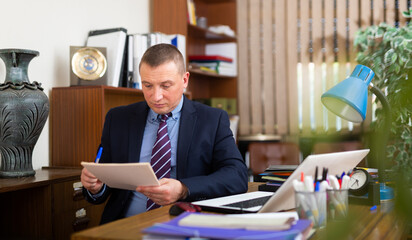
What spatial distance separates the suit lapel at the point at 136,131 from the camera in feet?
6.38

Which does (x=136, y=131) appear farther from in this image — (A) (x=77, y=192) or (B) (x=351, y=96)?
(B) (x=351, y=96)

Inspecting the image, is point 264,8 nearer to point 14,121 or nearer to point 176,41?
point 176,41

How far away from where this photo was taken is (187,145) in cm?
195

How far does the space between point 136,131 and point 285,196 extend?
884mm

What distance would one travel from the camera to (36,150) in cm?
278

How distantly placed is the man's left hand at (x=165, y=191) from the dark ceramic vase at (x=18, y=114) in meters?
1.07

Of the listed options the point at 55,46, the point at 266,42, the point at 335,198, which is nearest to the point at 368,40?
the point at 266,42

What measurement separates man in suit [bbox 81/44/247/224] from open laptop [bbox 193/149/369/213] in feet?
1.00

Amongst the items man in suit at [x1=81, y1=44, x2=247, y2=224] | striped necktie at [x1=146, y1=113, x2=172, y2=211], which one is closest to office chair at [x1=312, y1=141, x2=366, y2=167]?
man in suit at [x1=81, y1=44, x2=247, y2=224]

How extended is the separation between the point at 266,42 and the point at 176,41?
152 cm

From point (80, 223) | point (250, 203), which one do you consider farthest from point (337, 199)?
point (80, 223)

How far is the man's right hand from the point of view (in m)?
1.68

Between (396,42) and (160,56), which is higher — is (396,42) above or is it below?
above

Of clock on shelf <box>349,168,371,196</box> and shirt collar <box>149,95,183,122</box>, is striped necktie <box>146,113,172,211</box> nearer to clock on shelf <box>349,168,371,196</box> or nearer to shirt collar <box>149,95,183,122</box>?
shirt collar <box>149,95,183,122</box>
